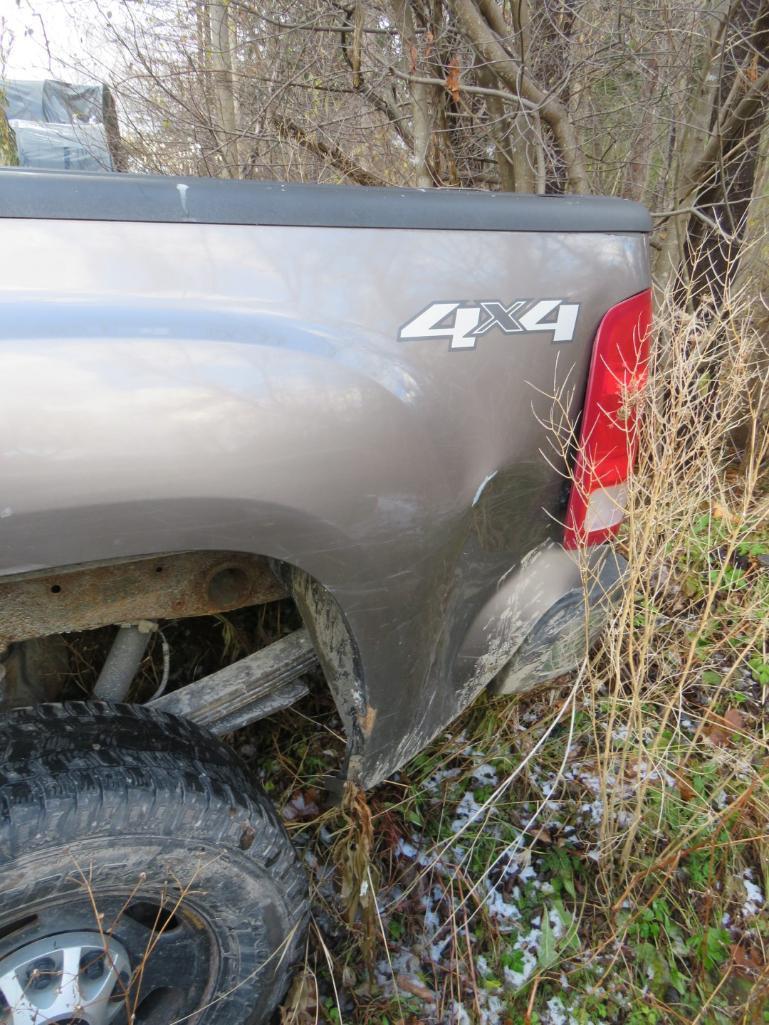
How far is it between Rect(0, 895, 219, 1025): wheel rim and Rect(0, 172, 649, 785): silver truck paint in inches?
21.1

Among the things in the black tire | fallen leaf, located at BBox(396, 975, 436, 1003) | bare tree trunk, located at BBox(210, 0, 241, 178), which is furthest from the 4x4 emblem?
bare tree trunk, located at BBox(210, 0, 241, 178)

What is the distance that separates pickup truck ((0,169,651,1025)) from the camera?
1.05 meters

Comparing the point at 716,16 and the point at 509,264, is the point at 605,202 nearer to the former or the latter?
the point at 509,264

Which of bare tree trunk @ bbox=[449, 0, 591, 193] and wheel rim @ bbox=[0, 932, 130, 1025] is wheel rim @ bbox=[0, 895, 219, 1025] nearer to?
wheel rim @ bbox=[0, 932, 130, 1025]

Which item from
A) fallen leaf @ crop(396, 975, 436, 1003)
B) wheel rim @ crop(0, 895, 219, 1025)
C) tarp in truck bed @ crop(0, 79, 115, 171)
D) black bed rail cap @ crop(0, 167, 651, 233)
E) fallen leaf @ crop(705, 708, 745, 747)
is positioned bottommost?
fallen leaf @ crop(396, 975, 436, 1003)

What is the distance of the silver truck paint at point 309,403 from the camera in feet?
3.36

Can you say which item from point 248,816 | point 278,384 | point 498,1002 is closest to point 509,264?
point 278,384

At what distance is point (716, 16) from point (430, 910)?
186 inches

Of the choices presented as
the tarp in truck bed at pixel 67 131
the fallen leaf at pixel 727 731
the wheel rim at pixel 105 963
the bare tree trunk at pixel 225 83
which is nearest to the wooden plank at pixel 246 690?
the wheel rim at pixel 105 963

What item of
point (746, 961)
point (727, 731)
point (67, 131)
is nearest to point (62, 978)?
point (746, 961)

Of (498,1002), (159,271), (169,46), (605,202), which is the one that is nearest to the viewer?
(159,271)

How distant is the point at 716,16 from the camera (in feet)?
12.6

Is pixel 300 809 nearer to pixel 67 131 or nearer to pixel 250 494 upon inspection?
pixel 250 494

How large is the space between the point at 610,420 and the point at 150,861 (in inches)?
50.8
